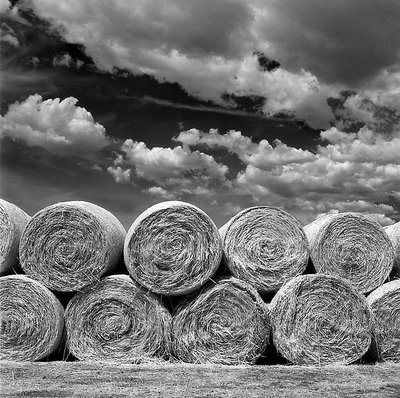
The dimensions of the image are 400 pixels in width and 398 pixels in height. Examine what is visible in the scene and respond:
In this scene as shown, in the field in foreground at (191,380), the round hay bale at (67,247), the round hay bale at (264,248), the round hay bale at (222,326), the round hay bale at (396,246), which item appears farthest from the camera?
the round hay bale at (396,246)

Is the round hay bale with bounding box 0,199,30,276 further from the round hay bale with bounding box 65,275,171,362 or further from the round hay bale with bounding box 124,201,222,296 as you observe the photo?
the round hay bale with bounding box 124,201,222,296

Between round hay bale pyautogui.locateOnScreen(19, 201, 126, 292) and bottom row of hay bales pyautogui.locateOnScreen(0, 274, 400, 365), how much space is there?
15 cm

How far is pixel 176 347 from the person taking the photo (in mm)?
5977

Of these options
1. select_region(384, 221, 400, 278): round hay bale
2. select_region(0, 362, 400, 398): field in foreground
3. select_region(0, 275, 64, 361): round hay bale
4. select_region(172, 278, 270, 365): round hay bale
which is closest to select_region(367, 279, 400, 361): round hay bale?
select_region(0, 362, 400, 398): field in foreground

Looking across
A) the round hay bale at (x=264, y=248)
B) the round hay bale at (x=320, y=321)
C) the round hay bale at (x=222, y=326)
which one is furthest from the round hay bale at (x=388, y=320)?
the round hay bale at (x=222, y=326)

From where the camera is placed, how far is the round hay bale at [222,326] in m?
5.97

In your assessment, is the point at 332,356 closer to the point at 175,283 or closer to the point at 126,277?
the point at 175,283

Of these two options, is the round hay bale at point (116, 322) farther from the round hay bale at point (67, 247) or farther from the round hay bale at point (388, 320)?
the round hay bale at point (388, 320)

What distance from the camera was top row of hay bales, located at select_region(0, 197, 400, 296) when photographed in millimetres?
6020

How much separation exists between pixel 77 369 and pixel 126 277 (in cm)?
112

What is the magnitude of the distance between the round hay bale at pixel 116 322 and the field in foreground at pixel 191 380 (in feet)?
0.83

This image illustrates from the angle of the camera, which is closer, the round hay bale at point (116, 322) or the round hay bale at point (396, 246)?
the round hay bale at point (116, 322)

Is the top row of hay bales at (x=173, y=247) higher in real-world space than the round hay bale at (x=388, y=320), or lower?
higher

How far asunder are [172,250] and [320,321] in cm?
183
